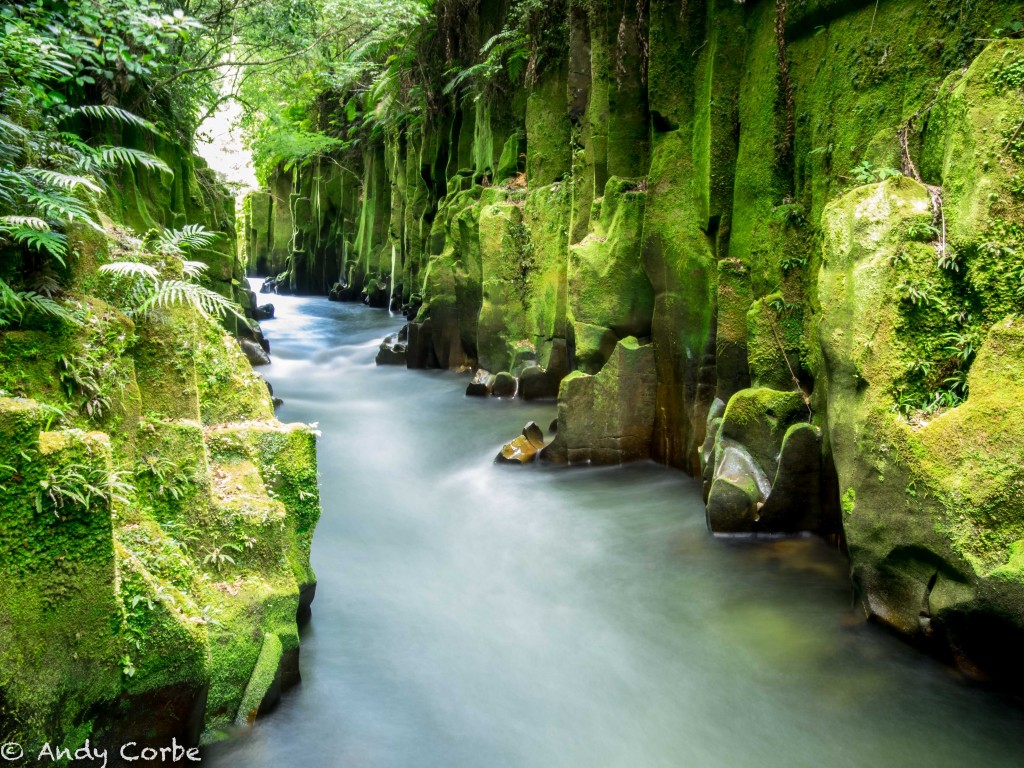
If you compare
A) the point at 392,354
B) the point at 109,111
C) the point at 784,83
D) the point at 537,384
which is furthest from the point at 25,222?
the point at 392,354

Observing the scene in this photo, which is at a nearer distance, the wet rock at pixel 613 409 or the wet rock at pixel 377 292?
the wet rock at pixel 613 409

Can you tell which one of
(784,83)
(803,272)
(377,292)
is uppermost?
(784,83)

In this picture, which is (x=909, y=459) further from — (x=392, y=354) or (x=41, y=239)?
(x=392, y=354)

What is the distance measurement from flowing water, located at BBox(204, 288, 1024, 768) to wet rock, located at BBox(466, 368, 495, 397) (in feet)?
14.9

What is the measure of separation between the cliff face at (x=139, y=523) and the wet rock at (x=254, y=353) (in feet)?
37.7

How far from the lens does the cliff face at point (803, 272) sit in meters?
4.89

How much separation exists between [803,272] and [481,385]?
7.70m

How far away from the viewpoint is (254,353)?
1725cm

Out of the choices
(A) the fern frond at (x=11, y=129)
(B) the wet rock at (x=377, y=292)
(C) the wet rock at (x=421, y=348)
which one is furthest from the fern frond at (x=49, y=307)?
(B) the wet rock at (x=377, y=292)

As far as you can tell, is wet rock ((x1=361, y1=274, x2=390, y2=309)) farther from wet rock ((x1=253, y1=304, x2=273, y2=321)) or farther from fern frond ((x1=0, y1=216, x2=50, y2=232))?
fern frond ((x1=0, y1=216, x2=50, y2=232))

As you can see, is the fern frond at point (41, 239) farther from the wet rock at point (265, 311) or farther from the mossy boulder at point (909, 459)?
the wet rock at point (265, 311)

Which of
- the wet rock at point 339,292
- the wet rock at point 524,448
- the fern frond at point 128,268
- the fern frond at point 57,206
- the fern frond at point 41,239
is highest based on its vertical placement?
the fern frond at point 57,206

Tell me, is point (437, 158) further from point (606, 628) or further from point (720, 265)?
point (606, 628)

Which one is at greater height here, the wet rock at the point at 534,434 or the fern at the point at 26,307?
the fern at the point at 26,307
